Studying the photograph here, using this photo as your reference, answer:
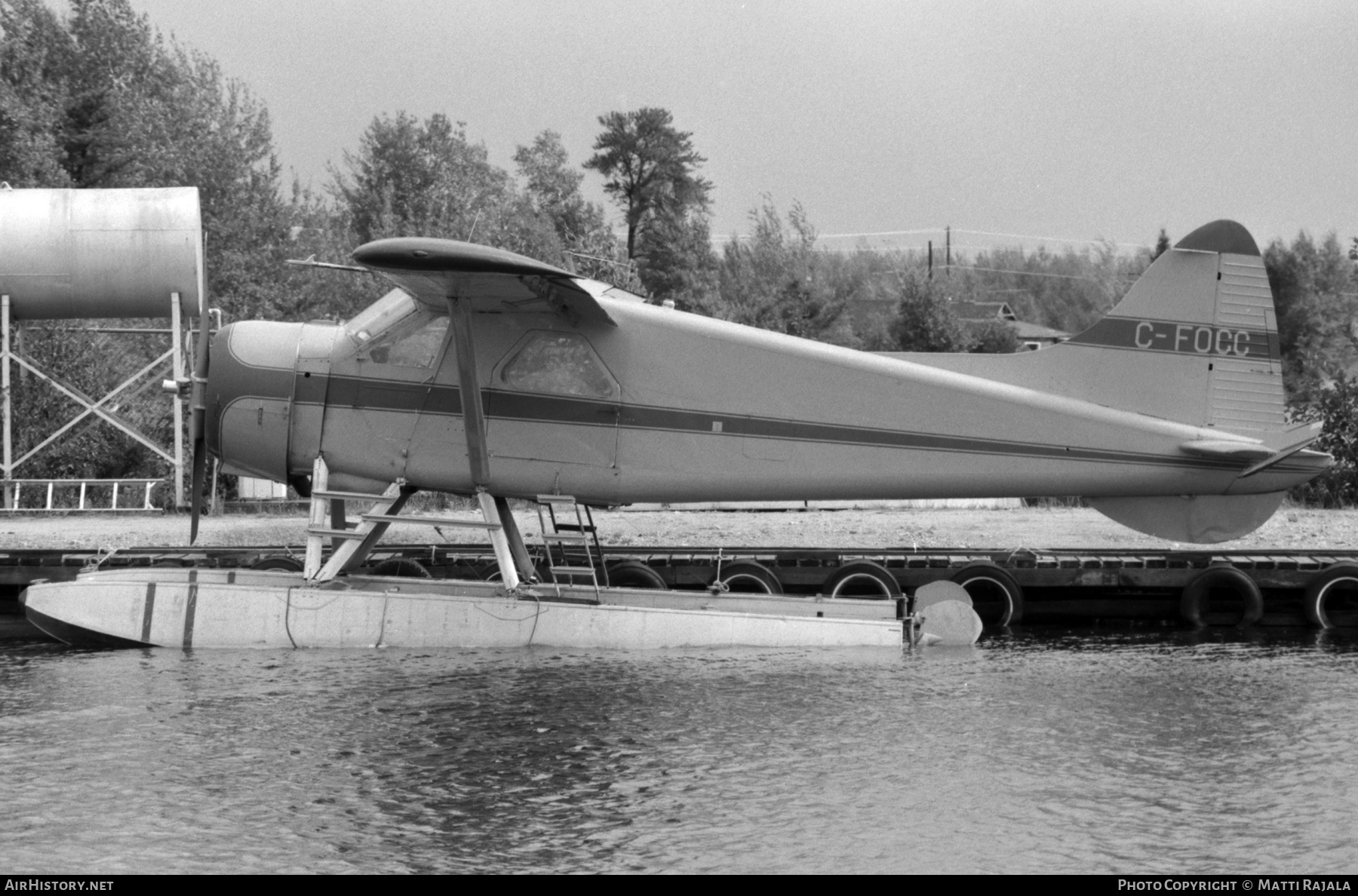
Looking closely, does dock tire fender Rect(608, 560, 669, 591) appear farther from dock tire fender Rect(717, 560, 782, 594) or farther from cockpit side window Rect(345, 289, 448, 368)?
cockpit side window Rect(345, 289, 448, 368)

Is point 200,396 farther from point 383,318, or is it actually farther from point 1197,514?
point 1197,514

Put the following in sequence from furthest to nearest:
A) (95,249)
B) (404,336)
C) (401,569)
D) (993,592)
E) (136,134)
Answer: (136,134)
(95,249)
(993,592)
(401,569)
(404,336)

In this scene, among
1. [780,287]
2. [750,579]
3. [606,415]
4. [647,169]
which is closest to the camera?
[606,415]

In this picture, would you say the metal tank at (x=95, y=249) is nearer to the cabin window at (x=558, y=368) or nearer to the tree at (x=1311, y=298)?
the cabin window at (x=558, y=368)

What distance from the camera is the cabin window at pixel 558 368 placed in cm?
1120

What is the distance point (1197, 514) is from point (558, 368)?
210 inches

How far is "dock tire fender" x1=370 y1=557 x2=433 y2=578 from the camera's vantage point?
1305 centimetres

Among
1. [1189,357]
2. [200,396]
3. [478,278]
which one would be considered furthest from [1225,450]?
[200,396]

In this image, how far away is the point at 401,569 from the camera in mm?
13094

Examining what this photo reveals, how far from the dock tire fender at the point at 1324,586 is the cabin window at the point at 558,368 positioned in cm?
688

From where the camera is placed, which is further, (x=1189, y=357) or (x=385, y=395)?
(x=1189, y=357)

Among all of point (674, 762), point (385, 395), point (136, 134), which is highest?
point (136, 134)

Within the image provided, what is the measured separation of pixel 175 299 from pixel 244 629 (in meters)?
9.37
